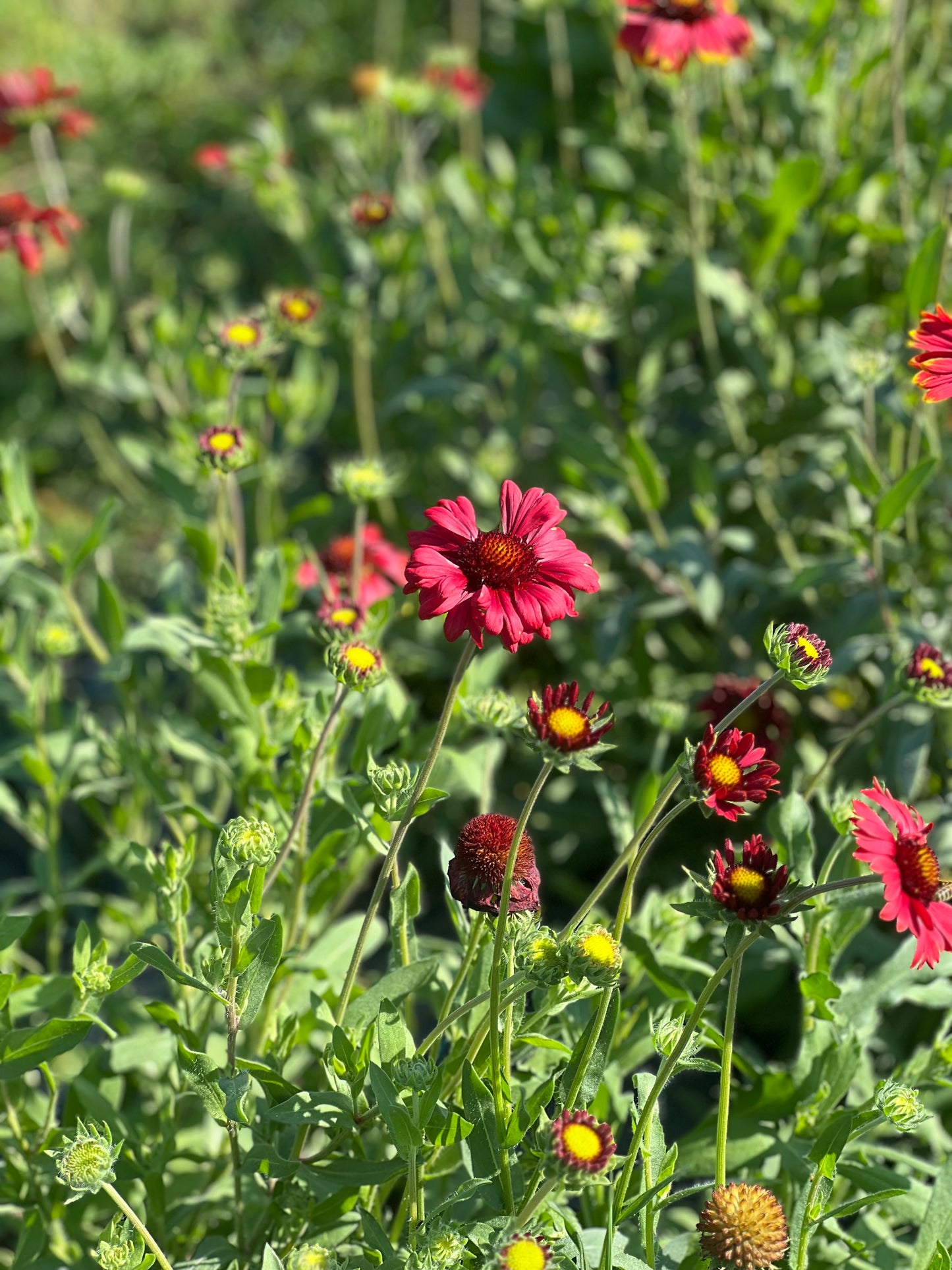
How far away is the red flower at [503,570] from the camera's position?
3.61 ft

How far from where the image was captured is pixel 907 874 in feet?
3.42

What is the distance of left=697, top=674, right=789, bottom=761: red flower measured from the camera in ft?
5.96

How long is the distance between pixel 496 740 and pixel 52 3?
198 inches

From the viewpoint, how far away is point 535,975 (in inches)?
41.1

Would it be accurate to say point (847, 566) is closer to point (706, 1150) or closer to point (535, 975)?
point (706, 1150)

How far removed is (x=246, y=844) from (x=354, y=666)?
21 cm

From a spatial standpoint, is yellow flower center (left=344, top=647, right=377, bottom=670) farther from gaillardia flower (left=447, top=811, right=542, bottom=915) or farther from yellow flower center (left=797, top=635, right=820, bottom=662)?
yellow flower center (left=797, top=635, right=820, bottom=662)

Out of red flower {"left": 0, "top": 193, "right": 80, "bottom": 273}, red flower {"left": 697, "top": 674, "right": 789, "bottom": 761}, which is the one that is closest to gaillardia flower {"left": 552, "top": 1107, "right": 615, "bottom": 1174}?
red flower {"left": 697, "top": 674, "right": 789, "bottom": 761}

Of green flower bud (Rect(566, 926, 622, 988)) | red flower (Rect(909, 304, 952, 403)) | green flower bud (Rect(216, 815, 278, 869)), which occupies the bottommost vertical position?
green flower bud (Rect(566, 926, 622, 988))

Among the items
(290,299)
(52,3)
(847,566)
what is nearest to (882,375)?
(847,566)

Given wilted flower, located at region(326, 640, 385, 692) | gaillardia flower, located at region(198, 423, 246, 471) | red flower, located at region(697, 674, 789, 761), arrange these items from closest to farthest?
wilted flower, located at region(326, 640, 385, 692) → gaillardia flower, located at region(198, 423, 246, 471) → red flower, located at region(697, 674, 789, 761)

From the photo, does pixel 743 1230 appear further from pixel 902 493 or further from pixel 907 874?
pixel 902 493

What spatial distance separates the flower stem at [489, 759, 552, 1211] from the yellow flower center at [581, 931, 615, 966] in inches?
2.9

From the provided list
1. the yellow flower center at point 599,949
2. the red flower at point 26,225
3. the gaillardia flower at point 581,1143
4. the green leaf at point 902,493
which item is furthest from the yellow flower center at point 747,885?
the red flower at point 26,225
